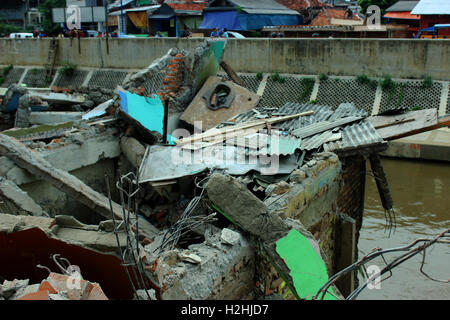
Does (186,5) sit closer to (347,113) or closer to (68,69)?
(68,69)

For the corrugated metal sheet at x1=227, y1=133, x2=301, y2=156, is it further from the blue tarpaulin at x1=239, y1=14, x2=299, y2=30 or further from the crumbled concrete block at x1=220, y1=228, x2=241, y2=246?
the blue tarpaulin at x1=239, y1=14, x2=299, y2=30

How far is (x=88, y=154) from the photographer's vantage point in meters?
9.34

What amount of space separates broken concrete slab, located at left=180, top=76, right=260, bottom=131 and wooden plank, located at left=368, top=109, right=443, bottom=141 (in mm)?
2818

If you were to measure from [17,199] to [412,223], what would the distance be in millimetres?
8818

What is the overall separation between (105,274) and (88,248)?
253mm

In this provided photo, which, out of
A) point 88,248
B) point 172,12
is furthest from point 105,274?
point 172,12

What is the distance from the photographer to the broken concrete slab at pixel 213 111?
10523mm

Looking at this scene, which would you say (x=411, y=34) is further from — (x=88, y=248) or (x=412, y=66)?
(x=88, y=248)

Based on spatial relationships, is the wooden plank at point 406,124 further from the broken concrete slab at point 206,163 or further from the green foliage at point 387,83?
the green foliage at point 387,83

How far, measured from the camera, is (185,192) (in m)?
7.87

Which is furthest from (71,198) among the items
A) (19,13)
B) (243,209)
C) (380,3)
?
(19,13)

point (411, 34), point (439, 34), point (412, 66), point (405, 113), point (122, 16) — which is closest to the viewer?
point (405, 113)

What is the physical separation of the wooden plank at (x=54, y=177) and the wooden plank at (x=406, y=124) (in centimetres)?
494
